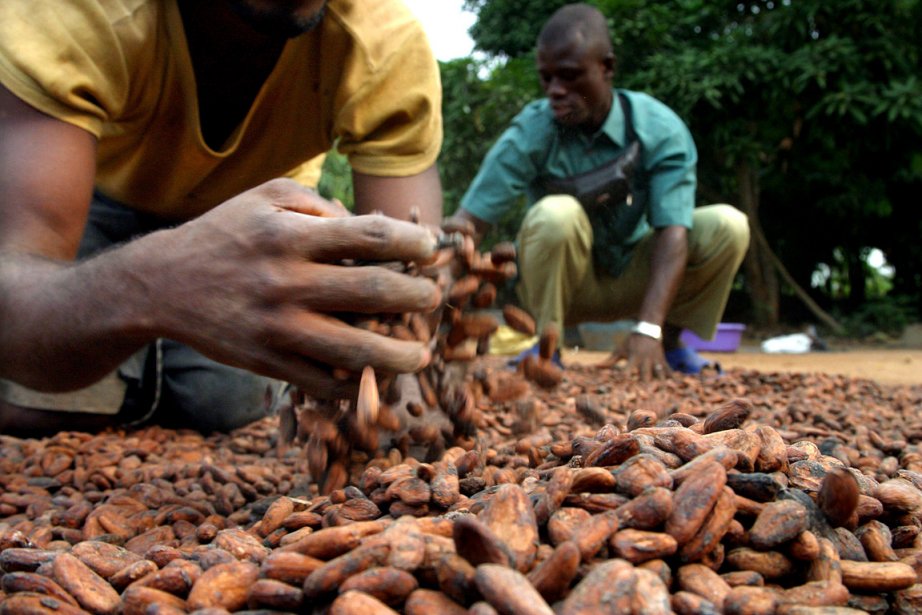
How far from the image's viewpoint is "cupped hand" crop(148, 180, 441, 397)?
1.25m

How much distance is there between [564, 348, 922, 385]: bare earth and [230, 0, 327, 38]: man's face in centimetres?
302

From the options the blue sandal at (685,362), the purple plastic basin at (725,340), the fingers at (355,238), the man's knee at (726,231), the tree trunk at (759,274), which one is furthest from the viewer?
the tree trunk at (759,274)

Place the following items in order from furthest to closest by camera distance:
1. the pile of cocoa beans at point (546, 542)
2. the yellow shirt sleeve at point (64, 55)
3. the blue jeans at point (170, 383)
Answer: the blue jeans at point (170, 383), the yellow shirt sleeve at point (64, 55), the pile of cocoa beans at point (546, 542)

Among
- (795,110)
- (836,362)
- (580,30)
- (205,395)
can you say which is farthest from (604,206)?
(795,110)

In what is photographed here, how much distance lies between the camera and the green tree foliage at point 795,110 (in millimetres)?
6395

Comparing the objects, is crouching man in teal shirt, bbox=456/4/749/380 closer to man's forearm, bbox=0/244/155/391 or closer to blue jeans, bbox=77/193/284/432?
blue jeans, bbox=77/193/284/432

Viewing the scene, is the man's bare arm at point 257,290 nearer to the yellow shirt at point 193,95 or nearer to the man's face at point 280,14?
the yellow shirt at point 193,95

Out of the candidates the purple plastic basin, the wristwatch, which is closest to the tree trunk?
the purple plastic basin

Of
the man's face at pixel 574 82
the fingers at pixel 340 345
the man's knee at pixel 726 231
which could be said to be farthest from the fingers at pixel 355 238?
the man's knee at pixel 726 231

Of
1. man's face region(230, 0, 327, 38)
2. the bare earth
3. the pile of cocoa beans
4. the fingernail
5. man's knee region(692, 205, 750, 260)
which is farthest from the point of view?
the bare earth

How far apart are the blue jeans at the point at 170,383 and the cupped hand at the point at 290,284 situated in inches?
52.1

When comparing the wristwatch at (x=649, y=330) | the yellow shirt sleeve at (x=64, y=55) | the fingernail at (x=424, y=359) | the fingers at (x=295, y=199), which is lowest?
the wristwatch at (x=649, y=330)

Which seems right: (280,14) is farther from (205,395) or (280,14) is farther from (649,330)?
(649,330)

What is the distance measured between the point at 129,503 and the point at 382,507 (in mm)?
638
